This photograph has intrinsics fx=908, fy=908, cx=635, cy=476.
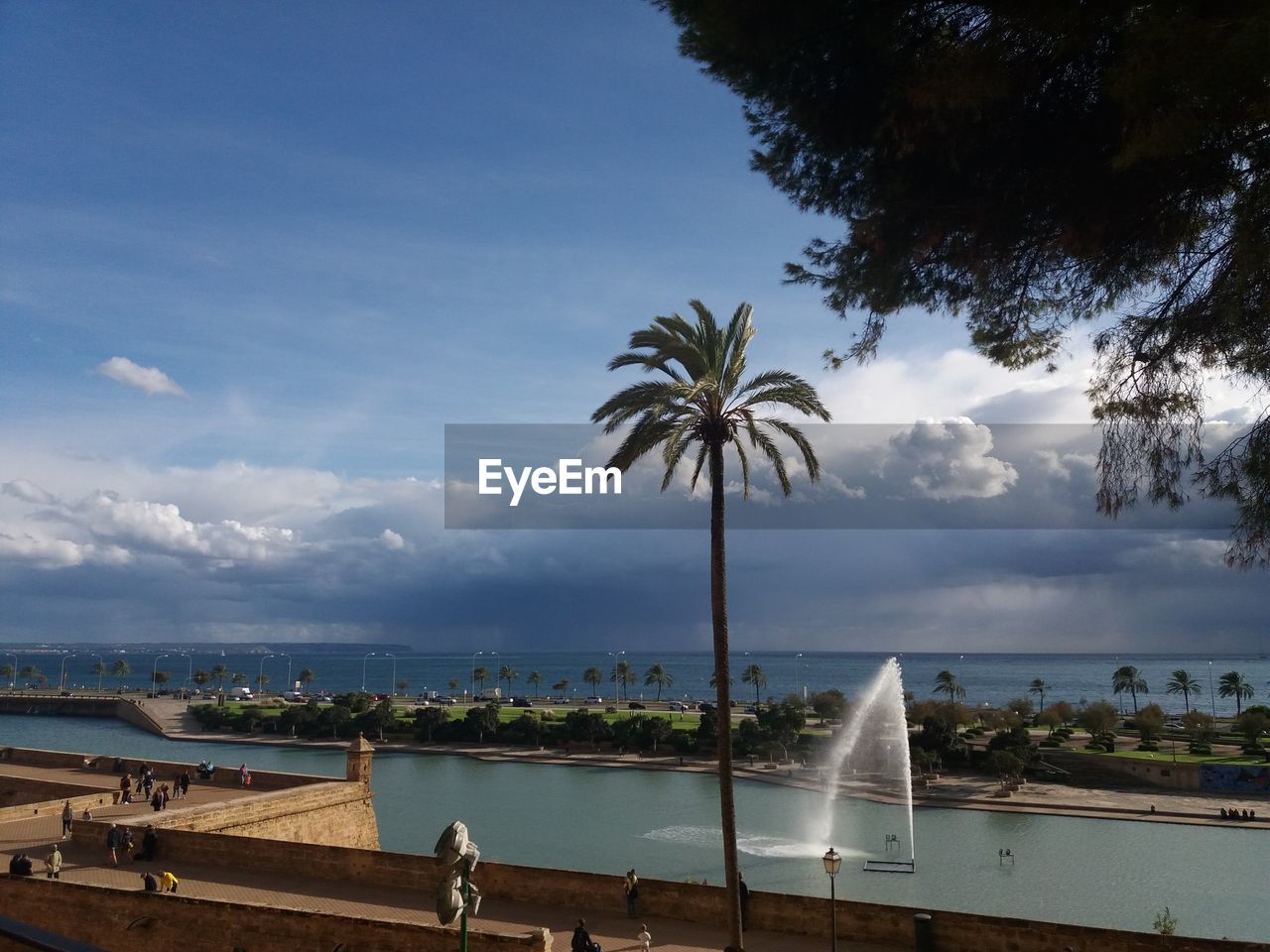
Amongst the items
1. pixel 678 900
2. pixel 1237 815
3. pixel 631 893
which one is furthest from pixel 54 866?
pixel 1237 815

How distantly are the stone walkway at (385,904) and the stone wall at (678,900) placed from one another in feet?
0.55

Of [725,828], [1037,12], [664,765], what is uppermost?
[1037,12]

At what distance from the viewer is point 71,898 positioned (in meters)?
17.2

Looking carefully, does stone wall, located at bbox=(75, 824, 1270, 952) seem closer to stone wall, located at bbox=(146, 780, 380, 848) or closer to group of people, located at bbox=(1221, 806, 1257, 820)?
stone wall, located at bbox=(146, 780, 380, 848)

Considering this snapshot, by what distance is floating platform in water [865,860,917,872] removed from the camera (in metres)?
42.8

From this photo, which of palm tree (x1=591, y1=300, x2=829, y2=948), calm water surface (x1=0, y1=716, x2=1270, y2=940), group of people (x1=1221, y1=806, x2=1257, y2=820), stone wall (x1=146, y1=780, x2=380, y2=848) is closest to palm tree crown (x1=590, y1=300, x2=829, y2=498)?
palm tree (x1=591, y1=300, x2=829, y2=948)

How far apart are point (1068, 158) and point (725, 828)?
1206 centimetres

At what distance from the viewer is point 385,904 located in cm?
1731

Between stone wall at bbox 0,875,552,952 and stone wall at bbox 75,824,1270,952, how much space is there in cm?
250

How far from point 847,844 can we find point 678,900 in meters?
35.8

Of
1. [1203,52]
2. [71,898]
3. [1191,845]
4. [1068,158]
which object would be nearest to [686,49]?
[1068,158]

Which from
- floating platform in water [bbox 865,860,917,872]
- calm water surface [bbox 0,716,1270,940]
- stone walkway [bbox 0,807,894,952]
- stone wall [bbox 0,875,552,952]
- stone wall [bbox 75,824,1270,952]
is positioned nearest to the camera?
stone wall [bbox 75,824,1270,952]

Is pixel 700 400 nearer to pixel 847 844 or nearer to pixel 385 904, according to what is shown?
pixel 385 904

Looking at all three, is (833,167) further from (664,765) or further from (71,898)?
(664,765)
